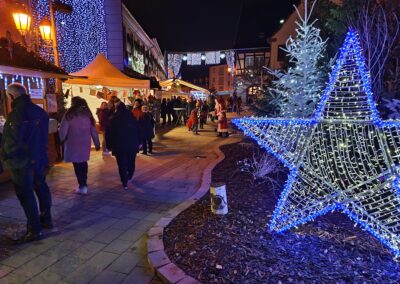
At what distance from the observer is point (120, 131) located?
573cm

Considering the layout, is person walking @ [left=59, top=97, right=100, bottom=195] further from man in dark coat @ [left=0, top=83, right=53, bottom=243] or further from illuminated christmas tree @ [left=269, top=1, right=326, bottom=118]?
illuminated christmas tree @ [left=269, top=1, right=326, bottom=118]

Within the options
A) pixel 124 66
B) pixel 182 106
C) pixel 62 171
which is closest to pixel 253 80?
pixel 182 106

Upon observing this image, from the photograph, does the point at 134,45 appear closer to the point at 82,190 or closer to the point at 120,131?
the point at 120,131

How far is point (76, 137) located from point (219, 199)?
9.53ft

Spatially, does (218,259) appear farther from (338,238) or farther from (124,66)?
(124,66)

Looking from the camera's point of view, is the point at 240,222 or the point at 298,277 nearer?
the point at 298,277

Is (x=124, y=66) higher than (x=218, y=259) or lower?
higher

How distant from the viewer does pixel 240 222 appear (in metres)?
4.11

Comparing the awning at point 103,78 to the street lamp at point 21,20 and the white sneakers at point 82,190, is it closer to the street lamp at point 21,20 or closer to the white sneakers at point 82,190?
the street lamp at point 21,20

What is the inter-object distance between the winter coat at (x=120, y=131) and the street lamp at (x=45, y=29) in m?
5.08

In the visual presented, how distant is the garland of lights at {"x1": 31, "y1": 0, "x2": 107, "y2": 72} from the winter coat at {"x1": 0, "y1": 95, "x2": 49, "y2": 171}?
7.25 meters

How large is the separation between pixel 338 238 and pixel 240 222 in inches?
50.1

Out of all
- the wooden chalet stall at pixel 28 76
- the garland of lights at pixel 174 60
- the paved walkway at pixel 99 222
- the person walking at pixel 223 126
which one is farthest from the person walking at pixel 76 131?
the garland of lights at pixel 174 60

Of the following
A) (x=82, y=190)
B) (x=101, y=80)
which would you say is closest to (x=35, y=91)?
(x=101, y=80)
